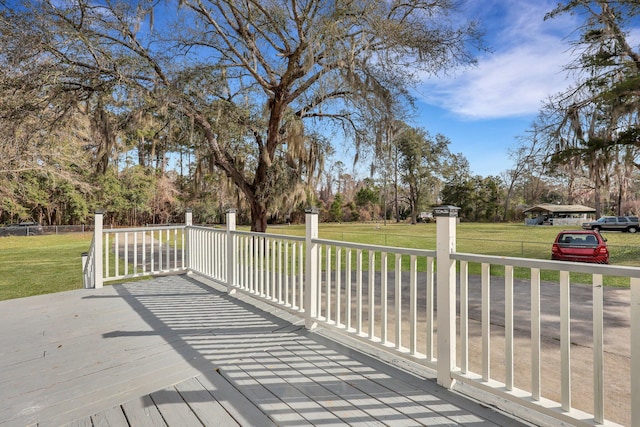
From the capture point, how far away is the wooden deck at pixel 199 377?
1.63 m

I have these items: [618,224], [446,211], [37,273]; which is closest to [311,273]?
[446,211]

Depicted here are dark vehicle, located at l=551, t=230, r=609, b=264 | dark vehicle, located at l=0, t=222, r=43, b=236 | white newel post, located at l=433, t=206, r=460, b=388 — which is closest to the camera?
white newel post, located at l=433, t=206, r=460, b=388

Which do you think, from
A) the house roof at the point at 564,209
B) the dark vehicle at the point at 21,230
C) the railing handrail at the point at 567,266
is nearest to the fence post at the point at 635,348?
the railing handrail at the point at 567,266

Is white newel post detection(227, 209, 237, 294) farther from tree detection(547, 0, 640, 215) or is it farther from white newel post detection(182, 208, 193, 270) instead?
tree detection(547, 0, 640, 215)

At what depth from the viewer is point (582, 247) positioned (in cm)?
811

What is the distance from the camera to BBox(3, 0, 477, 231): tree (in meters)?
5.84

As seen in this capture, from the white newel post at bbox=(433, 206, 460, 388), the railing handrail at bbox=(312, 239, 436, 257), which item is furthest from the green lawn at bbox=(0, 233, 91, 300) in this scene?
the white newel post at bbox=(433, 206, 460, 388)

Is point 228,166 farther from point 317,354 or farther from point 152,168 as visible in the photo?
point 152,168

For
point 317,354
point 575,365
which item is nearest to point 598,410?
point 317,354

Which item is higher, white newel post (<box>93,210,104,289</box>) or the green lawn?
white newel post (<box>93,210,104,289</box>)

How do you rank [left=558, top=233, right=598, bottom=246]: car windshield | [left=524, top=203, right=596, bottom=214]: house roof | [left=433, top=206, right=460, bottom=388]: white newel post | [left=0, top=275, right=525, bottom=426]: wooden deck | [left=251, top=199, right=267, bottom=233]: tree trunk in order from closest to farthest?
[left=0, top=275, right=525, bottom=426]: wooden deck
[left=433, top=206, right=460, bottom=388]: white newel post
[left=558, top=233, right=598, bottom=246]: car windshield
[left=251, top=199, right=267, bottom=233]: tree trunk
[left=524, top=203, right=596, bottom=214]: house roof

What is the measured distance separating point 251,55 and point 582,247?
9024 millimetres

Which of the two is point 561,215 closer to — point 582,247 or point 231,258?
point 582,247

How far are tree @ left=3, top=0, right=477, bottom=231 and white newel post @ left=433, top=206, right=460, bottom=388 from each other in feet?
14.7
